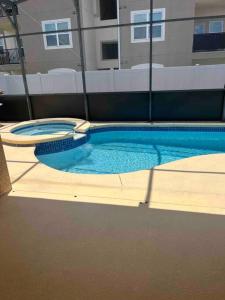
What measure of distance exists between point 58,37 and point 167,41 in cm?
468

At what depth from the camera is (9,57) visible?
37.6 ft

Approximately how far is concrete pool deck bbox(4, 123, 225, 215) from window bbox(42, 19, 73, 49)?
323 inches

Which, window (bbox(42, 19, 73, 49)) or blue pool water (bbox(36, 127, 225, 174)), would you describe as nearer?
blue pool water (bbox(36, 127, 225, 174))

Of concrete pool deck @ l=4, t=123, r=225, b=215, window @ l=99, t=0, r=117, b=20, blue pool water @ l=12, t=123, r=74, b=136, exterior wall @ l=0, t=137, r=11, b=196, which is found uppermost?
window @ l=99, t=0, r=117, b=20

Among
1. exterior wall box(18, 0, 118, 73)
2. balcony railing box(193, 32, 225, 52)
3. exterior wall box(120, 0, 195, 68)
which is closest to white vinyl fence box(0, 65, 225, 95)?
exterior wall box(18, 0, 118, 73)

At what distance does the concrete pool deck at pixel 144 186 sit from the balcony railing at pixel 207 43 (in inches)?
326

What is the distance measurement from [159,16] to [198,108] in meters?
5.67

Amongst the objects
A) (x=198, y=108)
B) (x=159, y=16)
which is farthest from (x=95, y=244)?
(x=159, y=16)

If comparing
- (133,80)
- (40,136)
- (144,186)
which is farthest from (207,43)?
(144,186)

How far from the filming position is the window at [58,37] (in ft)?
32.8

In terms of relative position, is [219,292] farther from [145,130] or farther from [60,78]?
[60,78]

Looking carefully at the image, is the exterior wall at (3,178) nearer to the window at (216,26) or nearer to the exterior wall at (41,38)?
the exterior wall at (41,38)

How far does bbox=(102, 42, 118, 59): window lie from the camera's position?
37.9 ft

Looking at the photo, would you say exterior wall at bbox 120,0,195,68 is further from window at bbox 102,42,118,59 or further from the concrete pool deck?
the concrete pool deck
